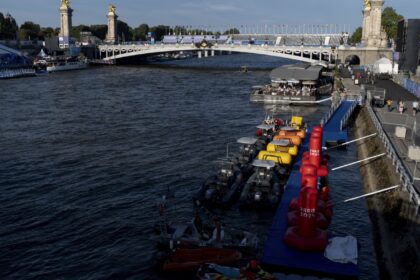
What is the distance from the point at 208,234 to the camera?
22672 mm

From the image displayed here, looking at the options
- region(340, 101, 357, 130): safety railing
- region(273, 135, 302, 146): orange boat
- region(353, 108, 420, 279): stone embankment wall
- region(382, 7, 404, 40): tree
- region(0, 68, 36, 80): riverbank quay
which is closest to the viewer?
region(353, 108, 420, 279): stone embankment wall

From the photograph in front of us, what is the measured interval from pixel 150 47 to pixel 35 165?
10090 cm

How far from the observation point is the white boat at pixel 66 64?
12531 cm

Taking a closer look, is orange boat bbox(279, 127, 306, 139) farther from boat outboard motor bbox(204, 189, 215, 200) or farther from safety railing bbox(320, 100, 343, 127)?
boat outboard motor bbox(204, 189, 215, 200)

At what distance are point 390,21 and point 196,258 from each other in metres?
146

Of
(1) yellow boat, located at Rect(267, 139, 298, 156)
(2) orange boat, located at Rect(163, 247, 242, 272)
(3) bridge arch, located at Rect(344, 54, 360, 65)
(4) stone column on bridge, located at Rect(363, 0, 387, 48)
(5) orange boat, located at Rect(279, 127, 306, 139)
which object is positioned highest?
(4) stone column on bridge, located at Rect(363, 0, 387, 48)

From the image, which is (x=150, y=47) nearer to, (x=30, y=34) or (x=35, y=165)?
(x=30, y=34)

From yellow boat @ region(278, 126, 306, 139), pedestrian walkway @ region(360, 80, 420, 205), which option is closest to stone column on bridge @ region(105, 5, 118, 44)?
pedestrian walkway @ region(360, 80, 420, 205)

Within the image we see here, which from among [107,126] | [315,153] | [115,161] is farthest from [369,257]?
[107,126]

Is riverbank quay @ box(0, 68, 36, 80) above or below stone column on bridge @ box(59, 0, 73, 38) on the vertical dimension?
below

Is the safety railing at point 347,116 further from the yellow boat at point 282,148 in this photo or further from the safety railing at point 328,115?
the yellow boat at point 282,148

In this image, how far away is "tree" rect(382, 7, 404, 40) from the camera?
478 ft

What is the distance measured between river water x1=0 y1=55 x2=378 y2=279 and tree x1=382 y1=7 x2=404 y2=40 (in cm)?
8996

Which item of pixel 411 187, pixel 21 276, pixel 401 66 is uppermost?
pixel 401 66
